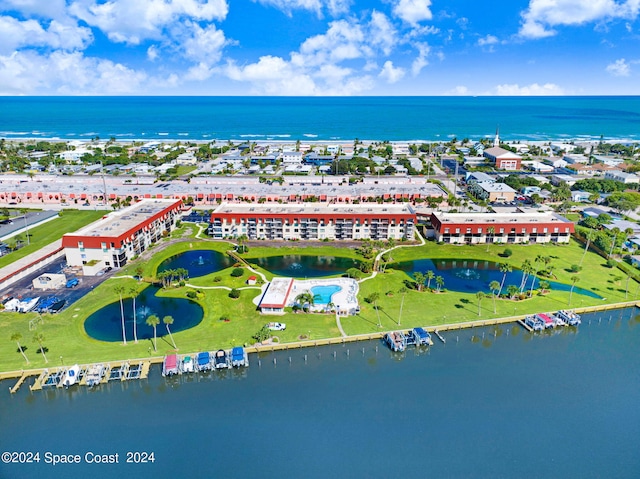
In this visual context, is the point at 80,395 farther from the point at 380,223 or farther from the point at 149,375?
the point at 380,223

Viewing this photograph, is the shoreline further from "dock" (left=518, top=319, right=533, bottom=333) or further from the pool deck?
the pool deck

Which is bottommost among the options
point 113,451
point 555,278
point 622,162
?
point 113,451

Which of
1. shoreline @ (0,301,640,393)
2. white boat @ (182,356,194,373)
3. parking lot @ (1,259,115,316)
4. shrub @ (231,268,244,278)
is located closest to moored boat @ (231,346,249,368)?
shoreline @ (0,301,640,393)

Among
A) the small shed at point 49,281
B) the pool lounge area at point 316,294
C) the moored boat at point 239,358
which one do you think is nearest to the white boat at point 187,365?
the moored boat at point 239,358

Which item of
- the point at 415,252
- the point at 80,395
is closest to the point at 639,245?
the point at 415,252

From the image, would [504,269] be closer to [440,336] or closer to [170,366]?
[440,336]

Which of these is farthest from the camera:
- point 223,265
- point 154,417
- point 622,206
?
point 622,206
